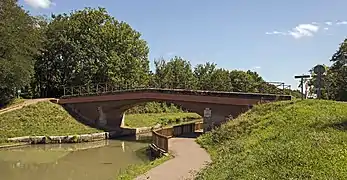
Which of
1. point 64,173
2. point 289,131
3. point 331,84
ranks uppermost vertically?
point 331,84

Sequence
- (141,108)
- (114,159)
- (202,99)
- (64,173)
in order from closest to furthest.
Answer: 1. (64,173)
2. (114,159)
3. (202,99)
4. (141,108)

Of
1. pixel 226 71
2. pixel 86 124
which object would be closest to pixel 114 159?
pixel 86 124

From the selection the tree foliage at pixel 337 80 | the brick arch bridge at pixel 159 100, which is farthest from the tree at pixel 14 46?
the tree foliage at pixel 337 80

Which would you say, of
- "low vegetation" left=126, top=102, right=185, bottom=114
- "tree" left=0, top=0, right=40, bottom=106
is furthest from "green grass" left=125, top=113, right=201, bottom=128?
"tree" left=0, top=0, right=40, bottom=106

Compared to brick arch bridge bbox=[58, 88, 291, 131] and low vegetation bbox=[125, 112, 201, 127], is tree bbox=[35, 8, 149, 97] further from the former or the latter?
brick arch bridge bbox=[58, 88, 291, 131]

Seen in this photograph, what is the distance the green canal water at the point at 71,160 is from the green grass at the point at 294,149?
243 inches

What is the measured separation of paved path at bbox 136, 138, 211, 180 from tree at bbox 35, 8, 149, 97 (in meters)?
30.3

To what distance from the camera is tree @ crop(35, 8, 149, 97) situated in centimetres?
5334

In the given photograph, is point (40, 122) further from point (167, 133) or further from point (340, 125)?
point (340, 125)

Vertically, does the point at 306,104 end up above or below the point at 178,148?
above

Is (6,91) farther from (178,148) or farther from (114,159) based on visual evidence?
(178,148)

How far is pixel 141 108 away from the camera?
6116 cm

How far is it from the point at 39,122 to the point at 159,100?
37.8 feet

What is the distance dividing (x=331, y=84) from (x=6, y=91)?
34.4 meters
